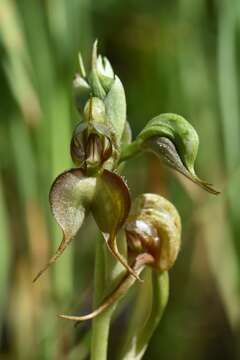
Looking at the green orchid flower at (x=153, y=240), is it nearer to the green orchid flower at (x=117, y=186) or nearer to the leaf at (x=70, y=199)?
the green orchid flower at (x=117, y=186)

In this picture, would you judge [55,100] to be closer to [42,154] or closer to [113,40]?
[42,154]

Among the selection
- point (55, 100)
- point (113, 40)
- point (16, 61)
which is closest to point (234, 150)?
point (55, 100)

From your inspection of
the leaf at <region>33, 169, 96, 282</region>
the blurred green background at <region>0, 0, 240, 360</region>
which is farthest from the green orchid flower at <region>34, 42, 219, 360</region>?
the blurred green background at <region>0, 0, 240, 360</region>

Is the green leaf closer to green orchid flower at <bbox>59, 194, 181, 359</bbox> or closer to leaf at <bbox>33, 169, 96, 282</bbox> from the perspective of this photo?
green orchid flower at <bbox>59, 194, 181, 359</bbox>

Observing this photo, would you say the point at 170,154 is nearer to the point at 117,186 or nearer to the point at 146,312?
the point at 117,186

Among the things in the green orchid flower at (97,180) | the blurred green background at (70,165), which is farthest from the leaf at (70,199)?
the blurred green background at (70,165)
